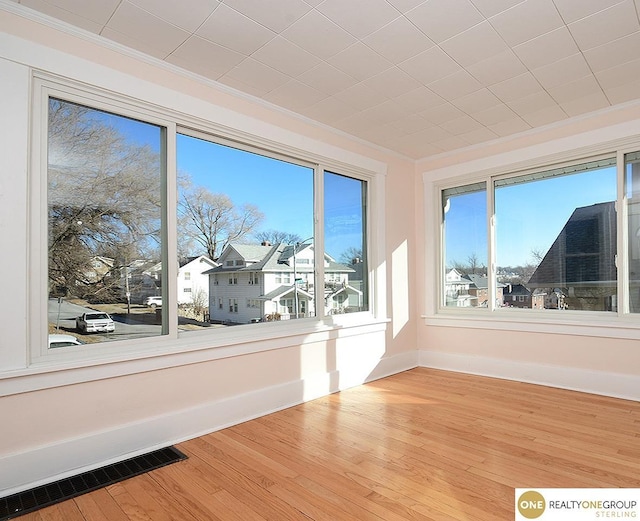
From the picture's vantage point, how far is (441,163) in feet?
16.5

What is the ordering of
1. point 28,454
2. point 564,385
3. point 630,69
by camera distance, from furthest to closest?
point 564,385
point 630,69
point 28,454

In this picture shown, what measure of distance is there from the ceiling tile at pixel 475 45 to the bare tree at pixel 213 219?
6.45ft

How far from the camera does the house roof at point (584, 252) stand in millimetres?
3895

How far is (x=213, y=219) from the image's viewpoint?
10.7 ft

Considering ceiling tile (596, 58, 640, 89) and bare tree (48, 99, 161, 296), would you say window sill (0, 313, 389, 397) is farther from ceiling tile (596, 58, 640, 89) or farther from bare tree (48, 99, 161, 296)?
ceiling tile (596, 58, 640, 89)

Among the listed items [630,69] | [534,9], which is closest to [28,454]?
[534,9]

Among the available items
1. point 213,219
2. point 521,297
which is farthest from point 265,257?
Answer: point 521,297

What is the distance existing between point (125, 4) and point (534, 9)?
2.36 meters

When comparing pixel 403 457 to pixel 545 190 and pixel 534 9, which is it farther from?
pixel 545 190

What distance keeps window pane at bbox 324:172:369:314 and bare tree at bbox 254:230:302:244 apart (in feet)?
1.35

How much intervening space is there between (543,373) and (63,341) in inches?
169

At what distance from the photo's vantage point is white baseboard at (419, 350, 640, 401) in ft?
12.1

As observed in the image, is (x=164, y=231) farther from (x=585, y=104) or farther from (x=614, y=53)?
(x=585, y=104)

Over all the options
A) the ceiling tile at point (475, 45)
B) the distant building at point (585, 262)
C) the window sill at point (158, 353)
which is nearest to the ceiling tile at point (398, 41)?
the ceiling tile at point (475, 45)
